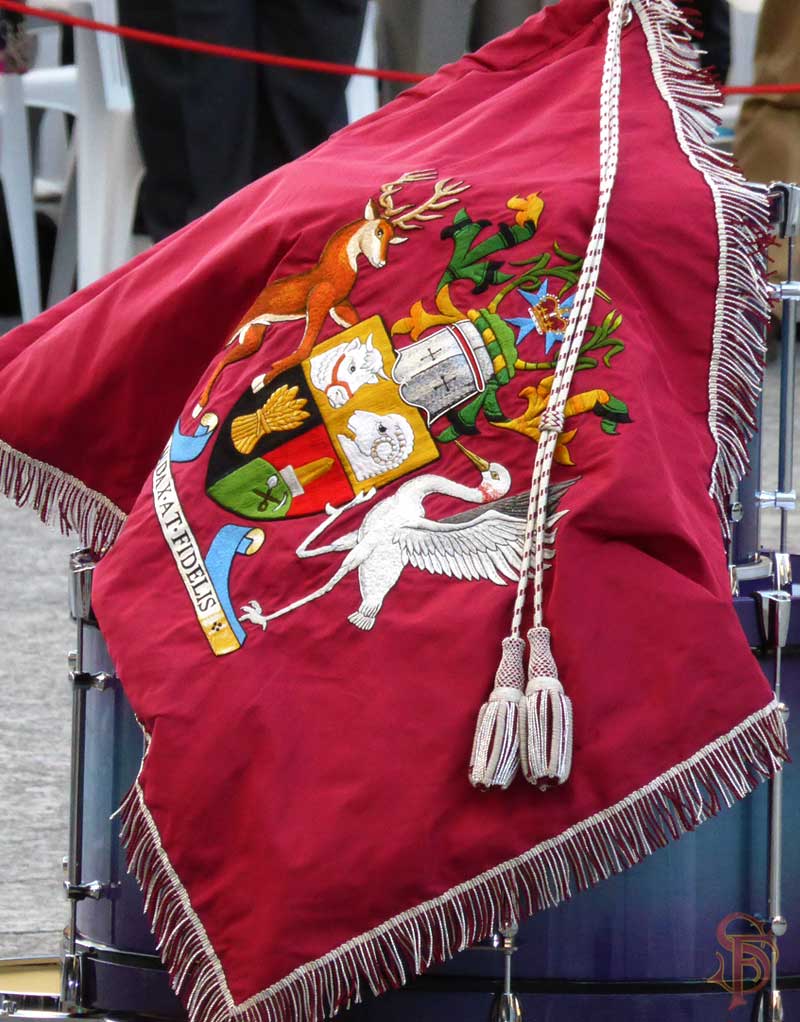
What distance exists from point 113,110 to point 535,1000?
3768 mm

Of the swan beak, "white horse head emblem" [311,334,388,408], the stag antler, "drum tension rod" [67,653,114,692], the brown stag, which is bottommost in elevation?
"drum tension rod" [67,653,114,692]

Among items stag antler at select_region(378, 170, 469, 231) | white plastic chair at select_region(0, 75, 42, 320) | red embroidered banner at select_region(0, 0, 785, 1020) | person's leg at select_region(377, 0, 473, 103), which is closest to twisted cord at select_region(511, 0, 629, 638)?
red embroidered banner at select_region(0, 0, 785, 1020)

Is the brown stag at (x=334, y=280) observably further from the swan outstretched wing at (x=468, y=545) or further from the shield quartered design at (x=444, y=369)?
the swan outstretched wing at (x=468, y=545)

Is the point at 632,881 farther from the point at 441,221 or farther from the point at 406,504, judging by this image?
the point at 441,221

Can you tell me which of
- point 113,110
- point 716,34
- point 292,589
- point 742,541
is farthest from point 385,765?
point 113,110

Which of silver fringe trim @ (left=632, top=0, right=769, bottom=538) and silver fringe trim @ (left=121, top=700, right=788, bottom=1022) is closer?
silver fringe trim @ (left=121, top=700, right=788, bottom=1022)

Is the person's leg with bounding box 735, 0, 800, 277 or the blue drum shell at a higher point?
the person's leg with bounding box 735, 0, 800, 277

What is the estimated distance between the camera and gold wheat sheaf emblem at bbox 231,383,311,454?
132 cm

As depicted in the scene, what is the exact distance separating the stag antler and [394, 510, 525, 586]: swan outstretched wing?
250mm

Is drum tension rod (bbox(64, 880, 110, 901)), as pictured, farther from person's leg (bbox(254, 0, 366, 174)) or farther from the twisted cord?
person's leg (bbox(254, 0, 366, 174))

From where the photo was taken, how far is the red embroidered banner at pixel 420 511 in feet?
3.76

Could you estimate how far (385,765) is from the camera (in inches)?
45.1

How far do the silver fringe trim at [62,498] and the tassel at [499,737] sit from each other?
1.53 ft

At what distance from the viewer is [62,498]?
1495 millimetres
